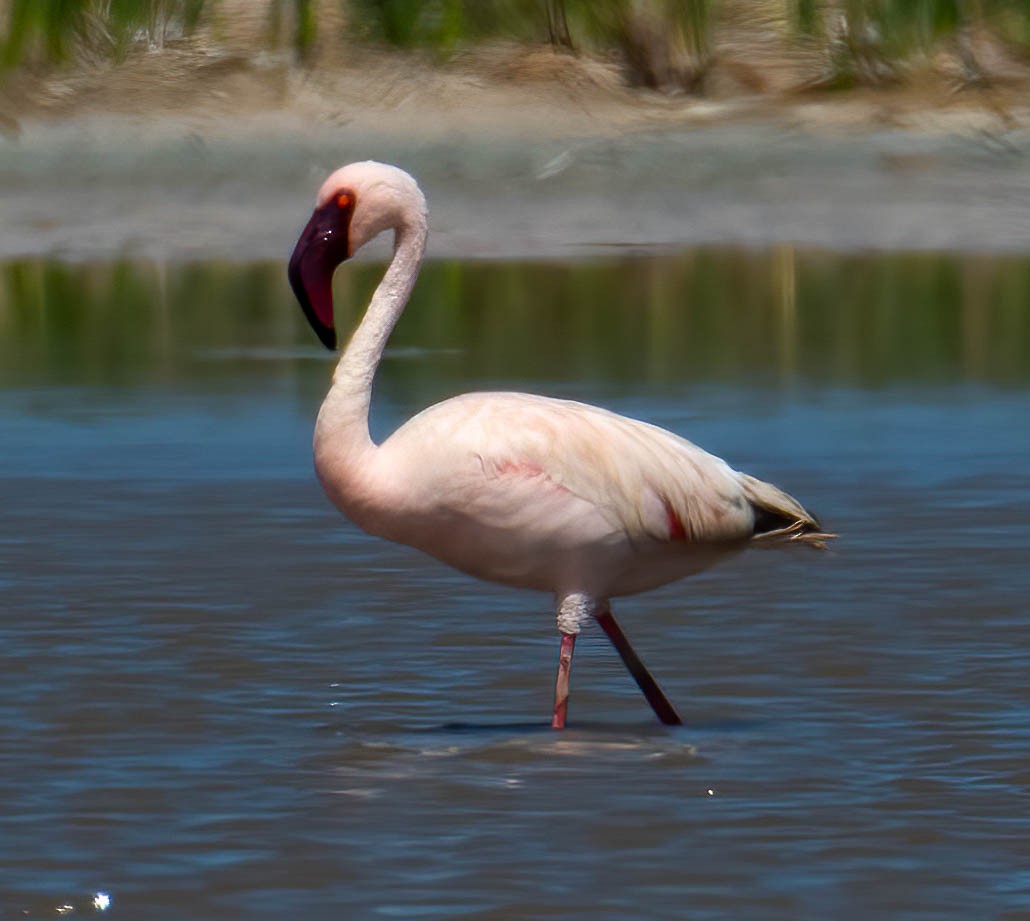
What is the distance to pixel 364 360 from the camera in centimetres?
624

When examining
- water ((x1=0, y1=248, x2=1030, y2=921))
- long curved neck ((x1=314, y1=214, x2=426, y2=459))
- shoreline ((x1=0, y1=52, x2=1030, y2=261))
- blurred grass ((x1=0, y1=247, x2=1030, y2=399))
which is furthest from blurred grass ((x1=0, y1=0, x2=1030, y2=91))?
long curved neck ((x1=314, y1=214, x2=426, y2=459))

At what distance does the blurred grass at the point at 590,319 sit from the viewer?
1218cm

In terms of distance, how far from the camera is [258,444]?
10062mm

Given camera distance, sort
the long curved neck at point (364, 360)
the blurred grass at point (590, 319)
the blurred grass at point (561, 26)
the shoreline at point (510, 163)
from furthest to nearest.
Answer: the blurred grass at point (561, 26) → the shoreline at point (510, 163) → the blurred grass at point (590, 319) → the long curved neck at point (364, 360)

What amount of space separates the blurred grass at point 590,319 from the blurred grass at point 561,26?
3.07 metres

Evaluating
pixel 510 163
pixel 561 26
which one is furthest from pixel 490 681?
pixel 561 26

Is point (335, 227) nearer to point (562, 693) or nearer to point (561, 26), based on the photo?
point (562, 693)

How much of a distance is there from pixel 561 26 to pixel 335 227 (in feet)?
46.4

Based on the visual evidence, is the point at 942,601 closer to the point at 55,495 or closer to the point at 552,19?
the point at 55,495

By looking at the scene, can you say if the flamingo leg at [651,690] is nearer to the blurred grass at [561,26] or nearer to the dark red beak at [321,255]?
the dark red beak at [321,255]

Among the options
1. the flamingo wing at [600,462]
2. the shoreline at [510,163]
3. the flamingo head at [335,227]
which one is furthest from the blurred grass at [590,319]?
the flamingo wing at [600,462]

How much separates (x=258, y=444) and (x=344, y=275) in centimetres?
706

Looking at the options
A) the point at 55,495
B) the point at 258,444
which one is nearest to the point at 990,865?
the point at 55,495

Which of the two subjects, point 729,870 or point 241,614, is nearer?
point 729,870
